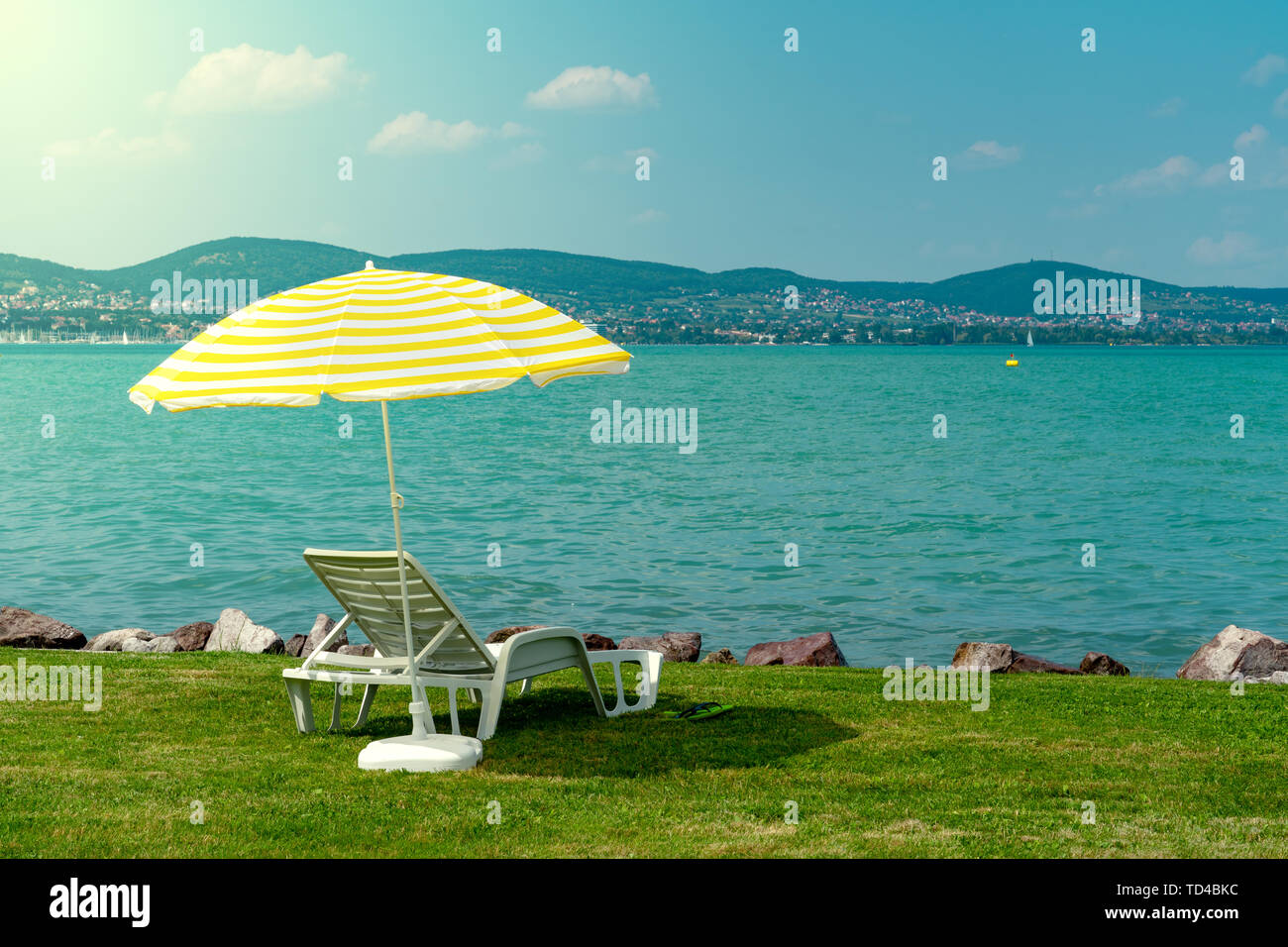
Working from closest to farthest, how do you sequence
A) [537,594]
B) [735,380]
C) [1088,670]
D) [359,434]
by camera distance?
[1088,670] < [537,594] < [359,434] < [735,380]

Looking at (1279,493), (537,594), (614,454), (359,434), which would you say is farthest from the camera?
(359,434)

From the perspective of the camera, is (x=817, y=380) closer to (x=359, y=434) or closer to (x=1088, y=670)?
(x=359, y=434)

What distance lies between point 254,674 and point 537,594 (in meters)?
8.67

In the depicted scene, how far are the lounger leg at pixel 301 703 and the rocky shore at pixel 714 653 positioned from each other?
3.29 m

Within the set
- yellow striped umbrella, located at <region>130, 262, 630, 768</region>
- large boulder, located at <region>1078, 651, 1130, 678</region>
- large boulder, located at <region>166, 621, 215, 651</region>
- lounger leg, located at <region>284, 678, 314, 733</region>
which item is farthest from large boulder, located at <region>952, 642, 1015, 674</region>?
large boulder, located at <region>166, 621, 215, 651</region>

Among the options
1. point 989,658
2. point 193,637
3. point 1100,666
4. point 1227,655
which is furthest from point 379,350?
point 1227,655

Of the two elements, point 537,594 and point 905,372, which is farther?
point 905,372

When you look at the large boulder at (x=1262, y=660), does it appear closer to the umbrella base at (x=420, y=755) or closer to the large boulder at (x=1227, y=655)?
the large boulder at (x=1227, y=655)

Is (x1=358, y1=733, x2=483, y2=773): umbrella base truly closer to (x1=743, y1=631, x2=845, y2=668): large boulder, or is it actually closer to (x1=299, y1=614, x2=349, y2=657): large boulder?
(x1=299, y1=614, x2=349, y2=657): large boulder

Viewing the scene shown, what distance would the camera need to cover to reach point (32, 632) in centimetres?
1166

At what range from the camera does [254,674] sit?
29.4 feet

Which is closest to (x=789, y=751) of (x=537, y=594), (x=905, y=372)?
(x=537, y=594)

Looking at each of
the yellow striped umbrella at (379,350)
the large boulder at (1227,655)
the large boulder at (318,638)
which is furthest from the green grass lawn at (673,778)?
the large boulder at (318,638)
